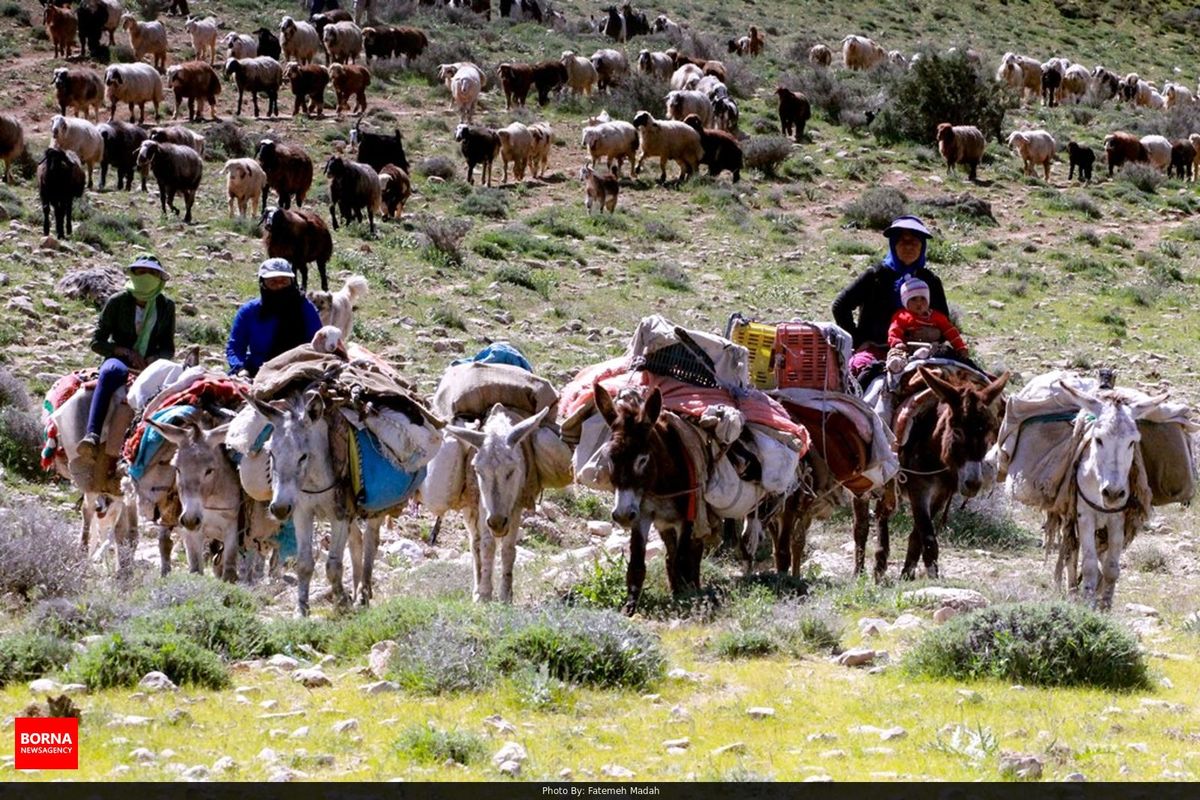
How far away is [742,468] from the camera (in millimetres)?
10898

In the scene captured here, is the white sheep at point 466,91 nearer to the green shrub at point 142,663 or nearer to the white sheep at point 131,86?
the white sheep at point 131,86

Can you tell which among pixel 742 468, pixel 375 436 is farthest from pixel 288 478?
pixel 742 468

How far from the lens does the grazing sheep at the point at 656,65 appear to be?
156 feet

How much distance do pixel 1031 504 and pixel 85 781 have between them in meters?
7.27

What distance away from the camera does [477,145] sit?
34.0 metres

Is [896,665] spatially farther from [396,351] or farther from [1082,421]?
[396,351]

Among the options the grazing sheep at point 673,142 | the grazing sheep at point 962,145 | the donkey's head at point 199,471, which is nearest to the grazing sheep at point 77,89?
the grazing sheep at point 673,142

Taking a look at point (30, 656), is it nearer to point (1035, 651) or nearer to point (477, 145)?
point (1035, 651)

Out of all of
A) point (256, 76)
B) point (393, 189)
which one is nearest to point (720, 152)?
point (393, 189)

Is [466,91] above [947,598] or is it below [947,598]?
above

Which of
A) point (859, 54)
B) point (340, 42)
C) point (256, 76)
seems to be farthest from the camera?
point (859, 54)

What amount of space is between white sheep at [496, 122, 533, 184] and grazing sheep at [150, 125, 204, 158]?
6.66 metres

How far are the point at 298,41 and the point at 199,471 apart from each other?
33235 mm

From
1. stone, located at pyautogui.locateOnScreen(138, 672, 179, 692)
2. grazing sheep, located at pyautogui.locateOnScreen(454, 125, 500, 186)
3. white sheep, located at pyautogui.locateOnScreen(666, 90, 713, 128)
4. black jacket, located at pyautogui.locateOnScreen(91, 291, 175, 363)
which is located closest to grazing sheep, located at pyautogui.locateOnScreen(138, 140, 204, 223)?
grazing sheep, located at pyautogui.locateOnScreen(454, 125, 500, 186)
